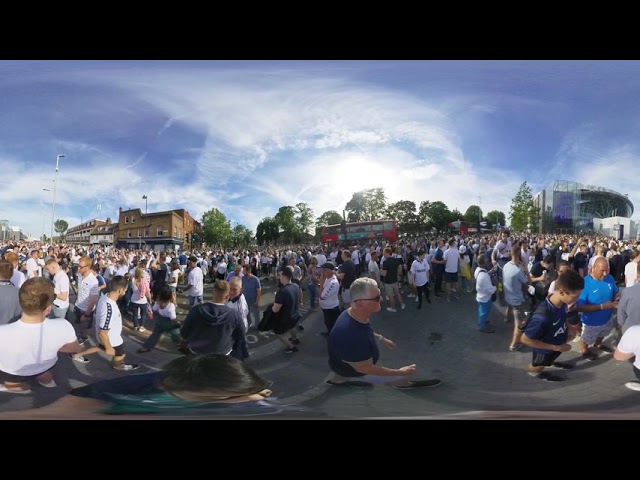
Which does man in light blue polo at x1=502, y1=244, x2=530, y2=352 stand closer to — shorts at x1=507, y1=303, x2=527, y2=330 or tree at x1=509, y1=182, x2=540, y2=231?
shorts at x1=507, y1=303, x2=527, y2=330

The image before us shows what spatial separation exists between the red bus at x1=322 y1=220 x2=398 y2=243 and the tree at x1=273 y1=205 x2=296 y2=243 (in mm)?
214

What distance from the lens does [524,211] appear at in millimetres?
2490

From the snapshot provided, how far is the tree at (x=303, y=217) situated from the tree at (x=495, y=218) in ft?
3.74

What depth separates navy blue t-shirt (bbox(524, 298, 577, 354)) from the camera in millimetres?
2463

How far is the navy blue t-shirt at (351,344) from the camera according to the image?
247 centimetres

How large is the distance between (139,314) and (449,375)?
6.92ft

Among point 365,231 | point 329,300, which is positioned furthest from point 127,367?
point 365,231

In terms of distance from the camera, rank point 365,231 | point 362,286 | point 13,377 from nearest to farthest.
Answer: point 365,231 → point 362,286 → point 13,377

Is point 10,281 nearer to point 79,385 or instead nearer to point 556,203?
point 79,385

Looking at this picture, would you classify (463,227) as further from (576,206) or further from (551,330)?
(551,330)

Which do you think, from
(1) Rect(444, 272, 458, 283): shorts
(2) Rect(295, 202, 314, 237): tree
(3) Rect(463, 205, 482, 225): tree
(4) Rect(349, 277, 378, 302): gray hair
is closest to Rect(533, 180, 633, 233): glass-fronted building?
(3) Rect(463, 205, 482, 225): tree

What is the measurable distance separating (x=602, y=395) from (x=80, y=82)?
4128mm

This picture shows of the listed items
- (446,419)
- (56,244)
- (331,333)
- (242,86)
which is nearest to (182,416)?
(331,333)

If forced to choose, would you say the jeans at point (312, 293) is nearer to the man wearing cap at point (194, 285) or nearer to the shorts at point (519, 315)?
the man wearing cap at point (194, 285)
